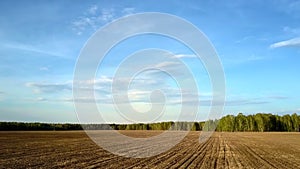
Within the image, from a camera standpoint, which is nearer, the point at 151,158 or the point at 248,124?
the point at 151,158

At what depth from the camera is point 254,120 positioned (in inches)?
5965

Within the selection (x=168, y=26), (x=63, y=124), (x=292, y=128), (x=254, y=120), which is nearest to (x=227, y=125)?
(x=254, y=120)

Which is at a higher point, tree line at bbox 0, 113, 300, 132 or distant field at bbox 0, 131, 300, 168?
tree line at bbox 0, 113, 300, 132

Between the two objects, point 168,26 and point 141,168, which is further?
point 168,26

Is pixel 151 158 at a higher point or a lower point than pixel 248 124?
lower

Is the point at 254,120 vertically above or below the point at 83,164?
above

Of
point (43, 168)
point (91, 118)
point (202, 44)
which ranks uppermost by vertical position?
point (202, 44)

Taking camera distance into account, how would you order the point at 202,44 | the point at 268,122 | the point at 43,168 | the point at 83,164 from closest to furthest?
the point at 43,168 < the point at 83,164 < the point at 202,44 < the point at 268,122

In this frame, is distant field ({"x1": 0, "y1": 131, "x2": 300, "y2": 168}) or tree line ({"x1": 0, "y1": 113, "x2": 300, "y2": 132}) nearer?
distant field ({"x1": 0, "y1": 131, "x2": 300, "y2": 168})

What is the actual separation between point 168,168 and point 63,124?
141722mm

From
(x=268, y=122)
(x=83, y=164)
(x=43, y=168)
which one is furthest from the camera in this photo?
(x=268, y=122)

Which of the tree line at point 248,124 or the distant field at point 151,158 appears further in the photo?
the tree line at point 248,124

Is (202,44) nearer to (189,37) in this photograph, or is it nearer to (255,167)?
(189,37)

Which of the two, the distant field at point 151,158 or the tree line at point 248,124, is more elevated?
the tree line at point 248,124
